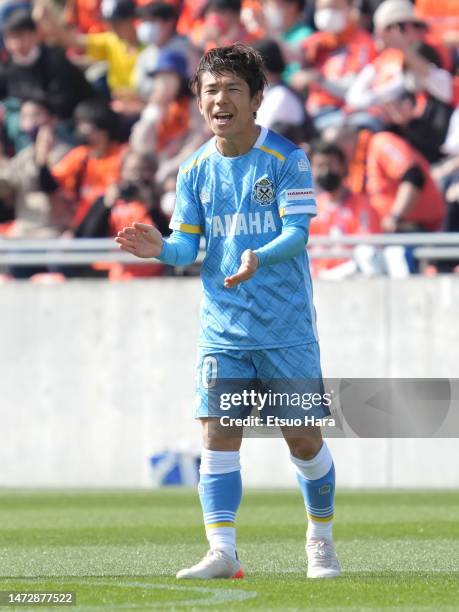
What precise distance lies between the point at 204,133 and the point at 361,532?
6905mm

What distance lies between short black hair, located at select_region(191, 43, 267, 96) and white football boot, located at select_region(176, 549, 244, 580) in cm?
190

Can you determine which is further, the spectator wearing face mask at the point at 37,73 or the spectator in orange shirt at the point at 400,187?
the spectator wearing face mask at the point at 37,73

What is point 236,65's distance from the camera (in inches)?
254

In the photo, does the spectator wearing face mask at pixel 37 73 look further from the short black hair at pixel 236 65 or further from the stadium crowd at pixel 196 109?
the short black hair at pixel 236 65

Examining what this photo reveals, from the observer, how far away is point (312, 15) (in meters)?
16.4

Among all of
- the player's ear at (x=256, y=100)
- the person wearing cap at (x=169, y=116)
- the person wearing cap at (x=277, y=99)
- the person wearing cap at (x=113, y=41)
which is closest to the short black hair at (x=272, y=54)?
the person wearing cap at (x=277, y=99)

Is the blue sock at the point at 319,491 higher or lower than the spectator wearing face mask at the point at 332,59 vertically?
lower

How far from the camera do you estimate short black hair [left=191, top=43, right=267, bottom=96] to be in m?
6.45

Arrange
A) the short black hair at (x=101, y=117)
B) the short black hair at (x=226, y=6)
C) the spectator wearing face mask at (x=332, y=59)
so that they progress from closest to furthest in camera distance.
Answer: the spectator wearing face mask at (x=332, y=59) < the short black hair at (x=101, y=117) < the short black hair at (x=226, y=6)

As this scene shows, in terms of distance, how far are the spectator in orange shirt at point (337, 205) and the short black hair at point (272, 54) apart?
150 cm

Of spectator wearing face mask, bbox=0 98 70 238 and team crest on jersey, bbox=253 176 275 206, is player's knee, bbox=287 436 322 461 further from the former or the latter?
spectator wearing face mask, bbox=0 98 70 238

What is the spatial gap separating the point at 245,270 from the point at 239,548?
2671 millimetres

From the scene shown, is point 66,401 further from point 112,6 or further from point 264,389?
point 264,389

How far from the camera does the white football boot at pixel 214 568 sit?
630 centimetres
